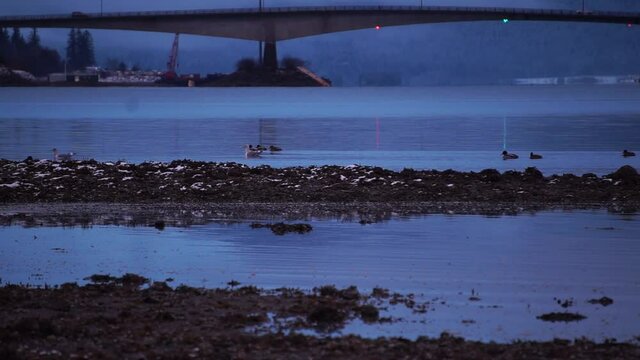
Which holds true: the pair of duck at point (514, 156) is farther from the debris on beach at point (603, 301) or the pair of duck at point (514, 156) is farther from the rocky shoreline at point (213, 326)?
the rocky shoreline at point (213, 326)

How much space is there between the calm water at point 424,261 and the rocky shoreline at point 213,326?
54cm

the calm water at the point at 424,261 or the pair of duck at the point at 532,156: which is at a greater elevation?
the pair of duck at the point at 532,156

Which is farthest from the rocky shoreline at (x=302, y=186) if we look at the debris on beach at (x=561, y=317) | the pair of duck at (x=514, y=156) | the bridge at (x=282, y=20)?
the bridge at (x=282, y=20)

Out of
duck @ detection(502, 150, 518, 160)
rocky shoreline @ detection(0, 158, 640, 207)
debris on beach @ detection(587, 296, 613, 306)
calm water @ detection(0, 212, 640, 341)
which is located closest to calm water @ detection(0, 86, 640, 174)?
duck @ detection(502, 150, 518, 160)

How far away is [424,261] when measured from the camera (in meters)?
15.0

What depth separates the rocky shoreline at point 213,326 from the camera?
9.51 metres

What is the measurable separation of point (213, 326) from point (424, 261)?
520cm

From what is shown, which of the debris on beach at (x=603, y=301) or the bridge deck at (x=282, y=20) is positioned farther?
the bridge deck at (x=282, y=20)

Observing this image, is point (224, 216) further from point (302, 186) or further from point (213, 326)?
point (213, 326)

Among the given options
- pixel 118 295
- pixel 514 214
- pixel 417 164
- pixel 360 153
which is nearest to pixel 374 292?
pixel 118 295

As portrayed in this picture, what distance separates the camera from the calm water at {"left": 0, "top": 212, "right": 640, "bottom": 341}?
1141cm

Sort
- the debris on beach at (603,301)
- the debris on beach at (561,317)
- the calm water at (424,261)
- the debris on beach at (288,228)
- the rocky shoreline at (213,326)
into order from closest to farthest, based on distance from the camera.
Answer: the rocky shoreline at (213,326) < the debris on beach at (561,317) < the calm water at (424,261) < the debris on beach at (603,301) < the debris on beach at (288,228)

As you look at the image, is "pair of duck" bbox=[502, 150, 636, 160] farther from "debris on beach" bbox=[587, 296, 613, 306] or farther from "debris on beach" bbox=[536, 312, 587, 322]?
"debris on beach" bbox=[536, 312, 587, 322]

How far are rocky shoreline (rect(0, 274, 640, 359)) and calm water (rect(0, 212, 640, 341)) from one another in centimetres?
54
